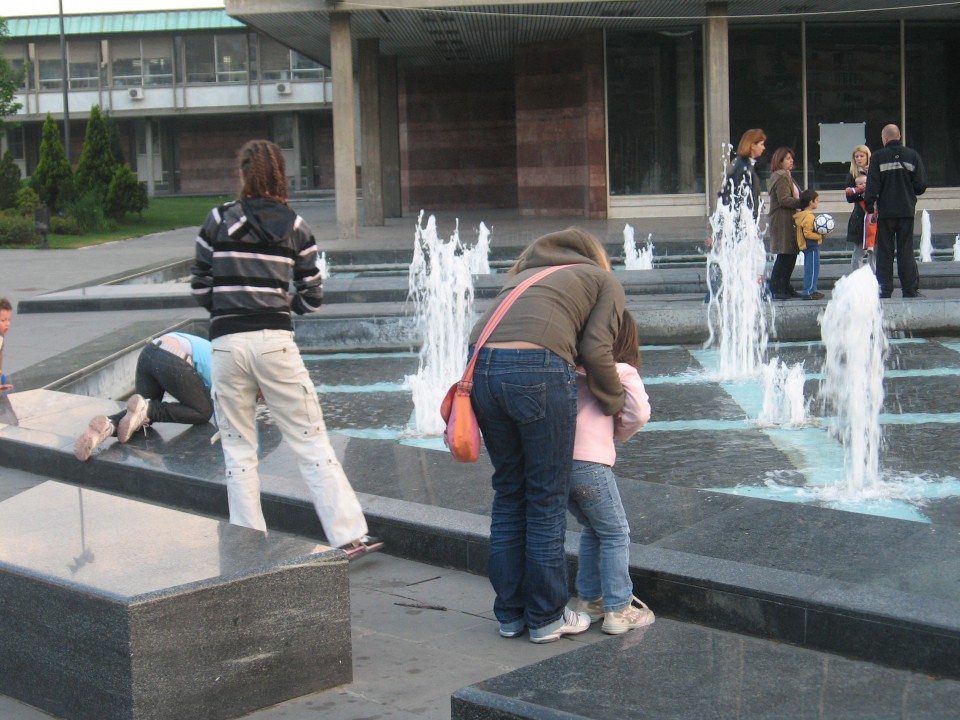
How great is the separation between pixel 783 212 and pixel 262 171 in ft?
26.6

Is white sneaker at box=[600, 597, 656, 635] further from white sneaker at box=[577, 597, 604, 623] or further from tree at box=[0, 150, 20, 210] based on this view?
tree at box=[0, 150, 20, 210]

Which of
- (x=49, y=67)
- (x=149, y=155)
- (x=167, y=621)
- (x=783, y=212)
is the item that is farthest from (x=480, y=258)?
(x=49, y=67)

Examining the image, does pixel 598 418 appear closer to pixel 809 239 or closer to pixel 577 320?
pixel 577 320

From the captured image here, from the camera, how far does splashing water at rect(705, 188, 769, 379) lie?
10453 millimetres

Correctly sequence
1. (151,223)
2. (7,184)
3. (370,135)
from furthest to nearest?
(151,223) < (7,184) < (370,135)

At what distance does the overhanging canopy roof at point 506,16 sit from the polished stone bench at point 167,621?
1774 cm

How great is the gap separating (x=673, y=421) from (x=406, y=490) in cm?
294

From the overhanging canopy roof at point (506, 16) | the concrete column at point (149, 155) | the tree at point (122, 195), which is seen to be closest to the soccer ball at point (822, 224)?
the overhanging canopy roof at point (506, 16)

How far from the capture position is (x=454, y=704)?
345 cm

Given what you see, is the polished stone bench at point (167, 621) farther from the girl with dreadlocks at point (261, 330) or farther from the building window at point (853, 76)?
the building window at point (853, 76)

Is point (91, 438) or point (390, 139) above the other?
A: point (390, 139)

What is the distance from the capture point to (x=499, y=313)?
4.34 meters

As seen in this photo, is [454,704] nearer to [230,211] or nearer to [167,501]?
[230,211]

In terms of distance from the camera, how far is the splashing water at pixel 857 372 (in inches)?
263
